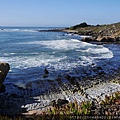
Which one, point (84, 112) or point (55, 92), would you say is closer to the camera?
point (84, 112)

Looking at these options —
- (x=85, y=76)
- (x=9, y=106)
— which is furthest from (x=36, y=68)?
(x=9, y=106)

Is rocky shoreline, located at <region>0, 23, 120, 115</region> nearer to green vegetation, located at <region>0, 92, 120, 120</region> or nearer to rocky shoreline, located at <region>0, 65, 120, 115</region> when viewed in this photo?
rocky shoreline, located at <region>0, 65, 120, 115</region>

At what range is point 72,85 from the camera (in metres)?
19.8

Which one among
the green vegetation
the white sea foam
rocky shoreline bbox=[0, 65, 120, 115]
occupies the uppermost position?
the green vegetation

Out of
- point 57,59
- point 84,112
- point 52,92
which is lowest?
point 52,92

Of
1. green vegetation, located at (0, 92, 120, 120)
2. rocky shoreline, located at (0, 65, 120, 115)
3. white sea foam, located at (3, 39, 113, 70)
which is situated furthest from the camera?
white sea foam, located at (3, 39, 113, 70)

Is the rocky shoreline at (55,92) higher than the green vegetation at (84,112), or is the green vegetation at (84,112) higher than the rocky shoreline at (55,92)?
the green vegetation at (84,112)

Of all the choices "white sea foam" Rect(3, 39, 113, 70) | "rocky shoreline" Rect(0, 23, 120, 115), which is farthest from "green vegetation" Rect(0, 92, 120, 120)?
"white sea foam" Rect(3, 39, 113, 70)

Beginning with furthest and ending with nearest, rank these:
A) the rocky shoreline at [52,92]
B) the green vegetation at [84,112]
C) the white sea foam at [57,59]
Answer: the white sea foam at [57,59], the rocky shoreline at [52,92], the green vegetation at [84,112]

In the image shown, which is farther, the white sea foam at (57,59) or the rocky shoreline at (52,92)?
the white sea foam at (57,59)

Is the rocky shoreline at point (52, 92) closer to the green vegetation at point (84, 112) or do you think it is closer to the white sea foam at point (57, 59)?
the green vegetation at point (84, 112)

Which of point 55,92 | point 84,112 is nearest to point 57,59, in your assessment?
point 55,92

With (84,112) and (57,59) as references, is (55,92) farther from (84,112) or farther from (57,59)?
(57,59)

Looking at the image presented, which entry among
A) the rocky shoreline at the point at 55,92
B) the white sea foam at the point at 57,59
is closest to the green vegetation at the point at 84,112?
the rocky shoreline at the point at 55,92
